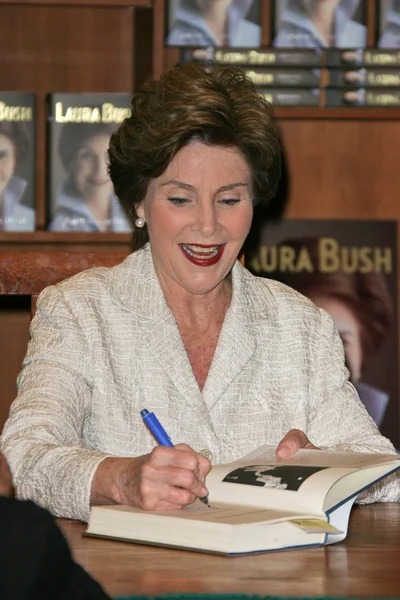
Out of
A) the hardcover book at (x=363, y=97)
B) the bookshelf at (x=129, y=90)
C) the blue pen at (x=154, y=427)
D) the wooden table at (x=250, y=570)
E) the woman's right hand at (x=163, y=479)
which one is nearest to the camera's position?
the wooden table at (x=250, y=570)

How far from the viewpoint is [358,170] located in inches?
126

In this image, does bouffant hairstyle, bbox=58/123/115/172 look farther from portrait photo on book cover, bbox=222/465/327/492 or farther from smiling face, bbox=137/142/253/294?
portrait photo on book cover, bbox=222/465/327/492

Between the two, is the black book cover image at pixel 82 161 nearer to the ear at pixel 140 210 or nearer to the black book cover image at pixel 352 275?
the black book cover image at pixel 352 275

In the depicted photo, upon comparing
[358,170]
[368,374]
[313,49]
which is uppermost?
[313,49]

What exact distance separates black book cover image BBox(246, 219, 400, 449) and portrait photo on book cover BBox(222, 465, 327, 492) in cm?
174

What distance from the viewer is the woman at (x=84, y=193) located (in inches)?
117

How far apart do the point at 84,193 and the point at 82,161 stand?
0.09 meters

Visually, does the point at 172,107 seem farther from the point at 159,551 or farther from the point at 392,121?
the point at 392,121

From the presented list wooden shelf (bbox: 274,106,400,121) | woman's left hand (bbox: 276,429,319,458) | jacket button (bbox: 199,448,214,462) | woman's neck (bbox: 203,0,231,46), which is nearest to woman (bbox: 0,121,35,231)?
woman's neck (bbox: 203,0,231,46)

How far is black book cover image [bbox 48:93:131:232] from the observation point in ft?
9.73

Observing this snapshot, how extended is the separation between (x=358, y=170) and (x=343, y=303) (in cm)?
40

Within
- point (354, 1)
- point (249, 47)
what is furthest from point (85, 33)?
point (354, 1)

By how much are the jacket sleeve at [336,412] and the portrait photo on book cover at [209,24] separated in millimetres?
1228

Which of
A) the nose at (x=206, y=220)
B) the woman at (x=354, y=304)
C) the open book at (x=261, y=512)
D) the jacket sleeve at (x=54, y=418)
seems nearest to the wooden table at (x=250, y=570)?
the open book at (x=261, y=512)
